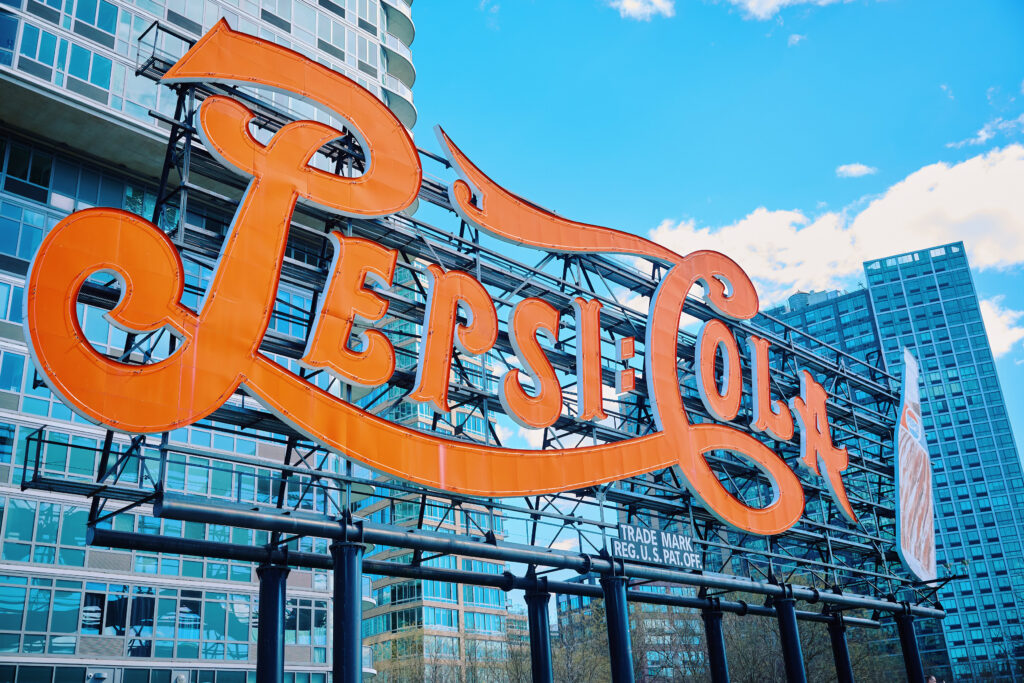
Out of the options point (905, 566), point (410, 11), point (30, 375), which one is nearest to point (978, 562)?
point (905, 566)

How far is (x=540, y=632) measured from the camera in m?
23.8

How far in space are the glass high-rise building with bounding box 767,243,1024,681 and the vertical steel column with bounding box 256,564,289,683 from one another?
376 ft

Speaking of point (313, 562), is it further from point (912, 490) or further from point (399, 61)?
point (399, 61)

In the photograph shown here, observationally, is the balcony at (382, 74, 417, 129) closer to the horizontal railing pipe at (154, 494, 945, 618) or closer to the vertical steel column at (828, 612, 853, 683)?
the horizontal railing pipe at (154, 494, 945, 618)

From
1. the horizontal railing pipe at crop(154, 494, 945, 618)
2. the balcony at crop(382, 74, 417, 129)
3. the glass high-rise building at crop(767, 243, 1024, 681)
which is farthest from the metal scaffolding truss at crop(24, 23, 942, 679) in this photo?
the glass high-rise building at crop(767, 243, 1024, 681)

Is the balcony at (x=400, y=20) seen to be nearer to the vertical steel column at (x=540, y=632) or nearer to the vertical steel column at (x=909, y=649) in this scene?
the vertical steel column at (x=540, y=632)

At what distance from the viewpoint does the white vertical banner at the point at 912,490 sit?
121ft

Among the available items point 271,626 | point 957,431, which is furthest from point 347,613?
point 957,431

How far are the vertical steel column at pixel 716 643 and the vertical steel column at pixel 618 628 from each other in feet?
26.2

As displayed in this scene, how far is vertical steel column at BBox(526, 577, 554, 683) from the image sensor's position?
912 inches

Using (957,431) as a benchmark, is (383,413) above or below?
below

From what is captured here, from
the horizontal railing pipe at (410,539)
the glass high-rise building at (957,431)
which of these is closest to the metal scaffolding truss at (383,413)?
the horizontal railing pipe at (410,539)

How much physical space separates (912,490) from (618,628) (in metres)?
21.2

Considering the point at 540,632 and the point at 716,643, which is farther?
the point at 716,643
